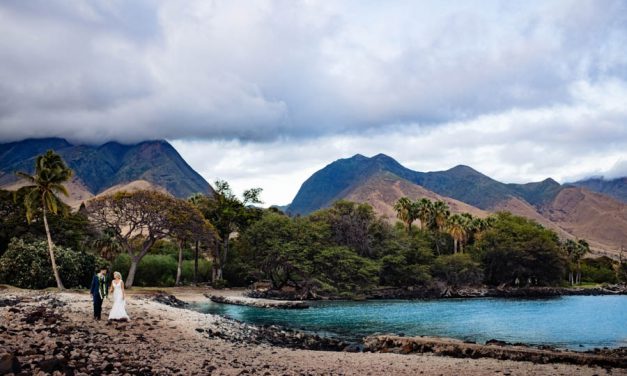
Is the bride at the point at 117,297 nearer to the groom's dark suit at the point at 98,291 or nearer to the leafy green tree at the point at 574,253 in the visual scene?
the groom's dark suit at the point at 98,291

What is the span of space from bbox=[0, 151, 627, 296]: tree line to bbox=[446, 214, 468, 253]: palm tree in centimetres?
31

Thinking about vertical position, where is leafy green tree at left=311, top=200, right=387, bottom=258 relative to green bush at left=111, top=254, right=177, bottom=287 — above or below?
above

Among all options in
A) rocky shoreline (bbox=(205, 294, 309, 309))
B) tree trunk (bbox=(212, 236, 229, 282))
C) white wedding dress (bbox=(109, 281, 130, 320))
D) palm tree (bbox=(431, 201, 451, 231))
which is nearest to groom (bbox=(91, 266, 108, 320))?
white wedding dress (bbox=(109, 281, 130, 320))

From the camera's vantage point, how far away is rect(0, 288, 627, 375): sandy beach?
13.0 metres

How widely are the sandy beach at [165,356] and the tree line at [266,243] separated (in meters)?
31.1

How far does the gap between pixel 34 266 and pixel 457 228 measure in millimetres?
76014

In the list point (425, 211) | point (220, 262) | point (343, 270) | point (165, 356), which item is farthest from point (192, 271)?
point (165, 356)

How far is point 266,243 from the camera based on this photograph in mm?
74812

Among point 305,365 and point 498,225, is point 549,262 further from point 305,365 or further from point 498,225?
point 305,365

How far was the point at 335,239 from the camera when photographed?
270 feet

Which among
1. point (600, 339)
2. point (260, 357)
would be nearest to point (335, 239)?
point (600, 339)

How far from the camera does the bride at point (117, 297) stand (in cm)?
1991

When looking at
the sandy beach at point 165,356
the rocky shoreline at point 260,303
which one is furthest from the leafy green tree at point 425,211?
the sandy beach at point 165,356

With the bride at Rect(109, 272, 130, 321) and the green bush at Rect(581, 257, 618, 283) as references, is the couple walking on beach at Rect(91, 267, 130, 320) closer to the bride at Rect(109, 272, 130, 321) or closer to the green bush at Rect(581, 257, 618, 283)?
the bride at Rect(109, 272, 130, 321)
